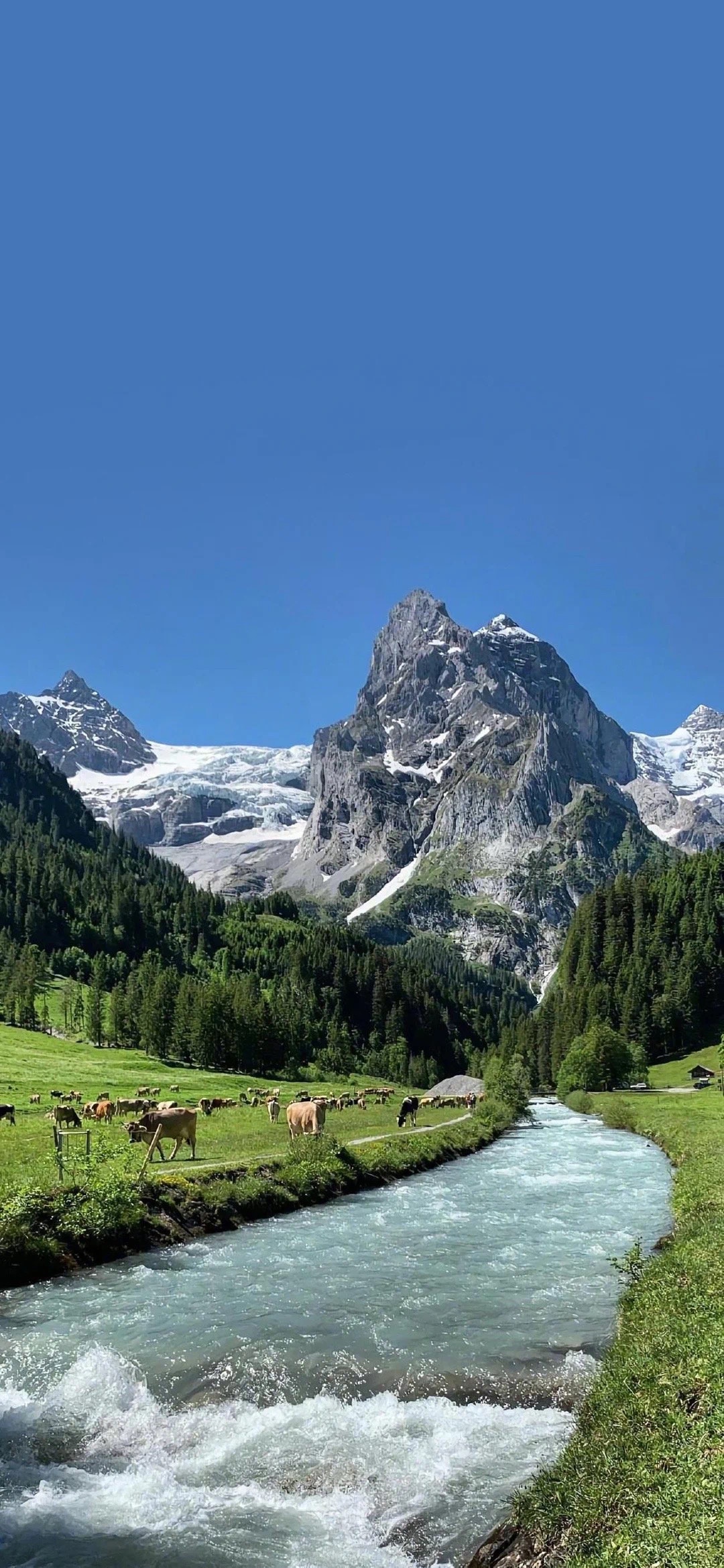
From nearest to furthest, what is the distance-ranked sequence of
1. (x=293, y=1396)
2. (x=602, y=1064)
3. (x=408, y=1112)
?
(x=293, y=1396)
(x=408, y=1112)
(x=602, y=1064)

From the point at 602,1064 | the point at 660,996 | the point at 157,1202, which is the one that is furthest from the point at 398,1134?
the point at 660,996

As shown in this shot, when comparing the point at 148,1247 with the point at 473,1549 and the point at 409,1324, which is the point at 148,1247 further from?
the point at 473,1549

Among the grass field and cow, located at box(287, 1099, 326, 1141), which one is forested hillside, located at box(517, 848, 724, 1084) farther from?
cow, located at box(287, 1099, 326, 1141)

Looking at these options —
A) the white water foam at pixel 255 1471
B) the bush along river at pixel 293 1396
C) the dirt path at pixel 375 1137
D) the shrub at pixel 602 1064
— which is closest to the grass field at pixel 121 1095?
the dirt path at pixel 375 1137

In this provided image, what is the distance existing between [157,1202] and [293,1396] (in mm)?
16475

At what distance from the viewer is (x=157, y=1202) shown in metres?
31.5

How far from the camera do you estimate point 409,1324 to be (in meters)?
20.8

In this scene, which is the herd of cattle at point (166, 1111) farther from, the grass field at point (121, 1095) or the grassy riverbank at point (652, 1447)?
the grassy riverbank at point (652, 1447)

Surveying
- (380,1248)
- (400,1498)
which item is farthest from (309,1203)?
(400,1498)

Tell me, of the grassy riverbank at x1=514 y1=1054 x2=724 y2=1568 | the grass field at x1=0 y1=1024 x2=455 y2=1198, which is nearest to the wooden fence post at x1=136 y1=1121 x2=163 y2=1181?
the grass field at x1=0 y1=1024 x2=455 y2=1198

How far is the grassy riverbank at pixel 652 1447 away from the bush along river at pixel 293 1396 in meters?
1.27

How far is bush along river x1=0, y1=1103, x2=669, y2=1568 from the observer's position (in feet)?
40.2

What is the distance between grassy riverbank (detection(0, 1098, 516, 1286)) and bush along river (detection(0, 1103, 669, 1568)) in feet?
3.94

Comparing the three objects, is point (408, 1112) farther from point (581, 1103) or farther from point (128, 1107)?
point (581, 1103)
